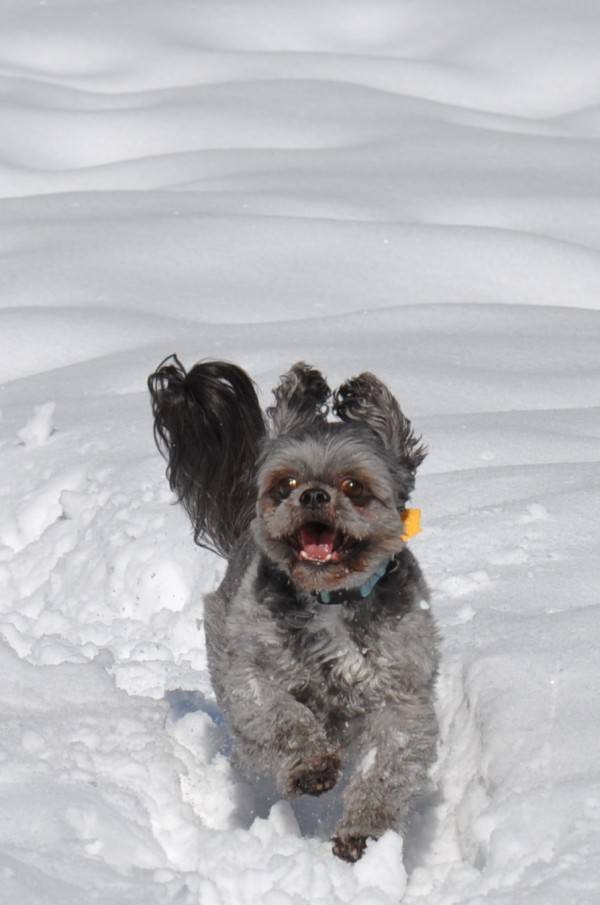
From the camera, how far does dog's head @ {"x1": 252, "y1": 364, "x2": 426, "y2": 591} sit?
4.59 metres

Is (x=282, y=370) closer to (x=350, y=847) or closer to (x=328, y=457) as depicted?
(x=328, y=457)

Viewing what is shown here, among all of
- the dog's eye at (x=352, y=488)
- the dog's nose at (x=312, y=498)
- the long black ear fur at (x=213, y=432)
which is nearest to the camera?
the dog's nose at (x=312, y=498)

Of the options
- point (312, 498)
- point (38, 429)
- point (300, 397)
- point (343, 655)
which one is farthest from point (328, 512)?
point (38, 429)

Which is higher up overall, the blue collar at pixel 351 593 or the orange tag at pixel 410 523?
the orange tag at pixel 410 523

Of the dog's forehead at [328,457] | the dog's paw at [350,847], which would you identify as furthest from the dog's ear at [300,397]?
the dog's paw at [350,847]

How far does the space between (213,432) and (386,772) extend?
1235mm

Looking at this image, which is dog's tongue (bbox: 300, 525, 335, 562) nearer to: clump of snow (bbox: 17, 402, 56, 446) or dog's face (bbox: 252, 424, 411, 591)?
Result: dog's face (bbox: 252, 424, 411, 591)

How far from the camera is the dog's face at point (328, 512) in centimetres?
459

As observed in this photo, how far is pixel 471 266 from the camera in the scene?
10750 millimetres

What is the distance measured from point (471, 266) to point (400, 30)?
8641 millimetres

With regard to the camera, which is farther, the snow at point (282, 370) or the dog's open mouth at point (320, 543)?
the dog's open mouth at point (320, 543)

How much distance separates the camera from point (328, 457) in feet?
15.4

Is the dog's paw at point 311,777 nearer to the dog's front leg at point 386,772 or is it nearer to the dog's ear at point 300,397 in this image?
the dog's front leg at point 386,772

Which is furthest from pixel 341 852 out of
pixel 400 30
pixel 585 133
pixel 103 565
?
pixel 400 30
